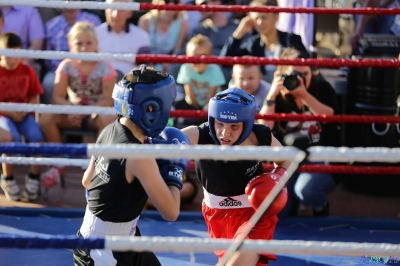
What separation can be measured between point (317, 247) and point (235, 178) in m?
1.27

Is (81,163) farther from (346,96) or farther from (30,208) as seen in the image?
(346,96)

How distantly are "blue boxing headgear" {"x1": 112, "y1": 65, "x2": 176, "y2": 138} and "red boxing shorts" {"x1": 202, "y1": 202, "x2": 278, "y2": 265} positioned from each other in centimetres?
79

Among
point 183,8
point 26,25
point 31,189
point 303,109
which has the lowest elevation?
point 31,189

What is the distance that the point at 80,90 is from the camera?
193 inches

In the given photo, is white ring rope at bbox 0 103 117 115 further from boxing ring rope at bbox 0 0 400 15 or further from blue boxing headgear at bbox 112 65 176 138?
blue boxing headgear at bbox 112 65 176 138

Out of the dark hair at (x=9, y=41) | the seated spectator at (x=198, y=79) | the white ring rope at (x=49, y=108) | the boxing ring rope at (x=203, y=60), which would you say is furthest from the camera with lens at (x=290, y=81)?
the dark hair at (x=9, y=41)

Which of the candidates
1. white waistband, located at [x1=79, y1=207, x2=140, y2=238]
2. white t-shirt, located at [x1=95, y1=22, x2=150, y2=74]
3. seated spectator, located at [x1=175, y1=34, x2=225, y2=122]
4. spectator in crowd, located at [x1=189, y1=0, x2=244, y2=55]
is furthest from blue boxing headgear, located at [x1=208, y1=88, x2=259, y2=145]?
spectator in crowd, located at [x1=189, y1=0, x2=244, y2=55]

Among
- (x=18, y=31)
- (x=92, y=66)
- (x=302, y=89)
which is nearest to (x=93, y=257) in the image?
(x=302, y=89)

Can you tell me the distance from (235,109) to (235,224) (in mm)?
572

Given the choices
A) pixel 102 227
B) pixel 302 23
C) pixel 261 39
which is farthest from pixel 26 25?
pixel 102 227

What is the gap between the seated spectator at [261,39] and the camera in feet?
16.1

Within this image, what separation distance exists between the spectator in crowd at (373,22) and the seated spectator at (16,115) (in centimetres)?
279

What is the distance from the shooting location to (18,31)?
18.7 feet

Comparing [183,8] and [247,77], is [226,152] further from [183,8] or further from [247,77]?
[247,77]
